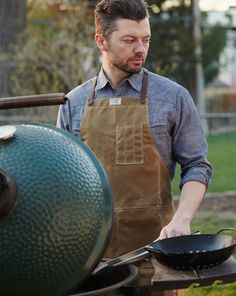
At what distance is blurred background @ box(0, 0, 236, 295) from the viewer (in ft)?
35.8

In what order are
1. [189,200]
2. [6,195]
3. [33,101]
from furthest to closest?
1. [189,200]
2. [33,101]
3. [6,195]

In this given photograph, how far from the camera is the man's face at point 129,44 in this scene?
2807 millimetres

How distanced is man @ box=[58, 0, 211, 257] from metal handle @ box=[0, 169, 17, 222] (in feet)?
3.43

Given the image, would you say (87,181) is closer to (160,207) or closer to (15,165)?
(15,165)

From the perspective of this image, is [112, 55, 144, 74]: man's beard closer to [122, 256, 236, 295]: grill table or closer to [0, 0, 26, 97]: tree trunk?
[122, 256, 236, 295]: grill table

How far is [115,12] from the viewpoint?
2844 mm

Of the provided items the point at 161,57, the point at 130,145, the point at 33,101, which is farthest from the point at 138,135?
the point at 161,57

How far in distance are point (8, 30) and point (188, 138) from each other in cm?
1258

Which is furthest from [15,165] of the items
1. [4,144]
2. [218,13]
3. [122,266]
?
[218,13]

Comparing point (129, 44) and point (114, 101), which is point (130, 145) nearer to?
point (114, 101)

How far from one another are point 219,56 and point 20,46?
1517 centimetres

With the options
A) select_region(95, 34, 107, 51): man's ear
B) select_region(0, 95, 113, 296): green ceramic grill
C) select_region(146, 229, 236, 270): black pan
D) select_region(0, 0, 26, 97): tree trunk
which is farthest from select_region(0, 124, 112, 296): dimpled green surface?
select_region(0, 0, 26, 97): tree trunk

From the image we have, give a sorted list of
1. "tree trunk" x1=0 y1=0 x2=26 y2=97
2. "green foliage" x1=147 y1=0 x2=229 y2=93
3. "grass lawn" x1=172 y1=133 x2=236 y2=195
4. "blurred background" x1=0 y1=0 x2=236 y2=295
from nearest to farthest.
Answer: "grass lawn" x1=172 y1=133 x2=236 y2=195 < "blurred background" x1=0 y1=0 x2=236 y2=295 < "tree trunk" x1=0 y1=0 x2=26 y2=97 < "green foliage" x1=147 y1=0 x2=229 y2=93

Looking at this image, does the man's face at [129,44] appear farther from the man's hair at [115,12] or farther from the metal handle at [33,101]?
the metal handle at [33,101]
